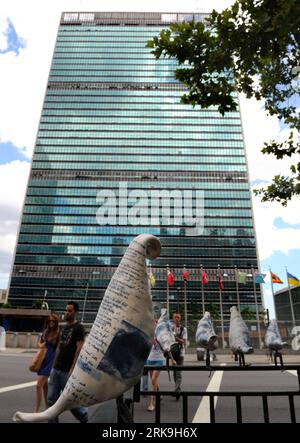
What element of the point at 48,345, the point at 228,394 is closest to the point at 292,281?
the point at 48,345

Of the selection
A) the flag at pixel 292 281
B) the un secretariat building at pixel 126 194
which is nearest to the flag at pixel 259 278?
the flag at pixel 292 281

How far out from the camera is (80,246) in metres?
80.5

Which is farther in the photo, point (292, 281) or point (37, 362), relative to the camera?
point (292, 281)

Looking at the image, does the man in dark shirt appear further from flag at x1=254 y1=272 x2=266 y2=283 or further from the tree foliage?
flag at x1=254 y1=272 x2=266 y2=283

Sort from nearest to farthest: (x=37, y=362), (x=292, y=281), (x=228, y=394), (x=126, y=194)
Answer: (x=228, y=394), (x=37, y=362), (x=292, y=281), (x=126, y=194)

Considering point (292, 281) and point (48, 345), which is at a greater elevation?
point (292, 281)

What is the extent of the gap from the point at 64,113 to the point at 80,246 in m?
43.4

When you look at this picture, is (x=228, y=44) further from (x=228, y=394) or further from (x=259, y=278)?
→ (x=259, y=278)

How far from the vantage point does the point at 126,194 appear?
83.8m

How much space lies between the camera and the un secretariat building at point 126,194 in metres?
80.1

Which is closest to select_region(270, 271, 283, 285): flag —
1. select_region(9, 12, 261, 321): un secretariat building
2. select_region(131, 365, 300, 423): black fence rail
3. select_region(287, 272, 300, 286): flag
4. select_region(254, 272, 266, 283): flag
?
select_region(254, 272, 266, 283): flag
